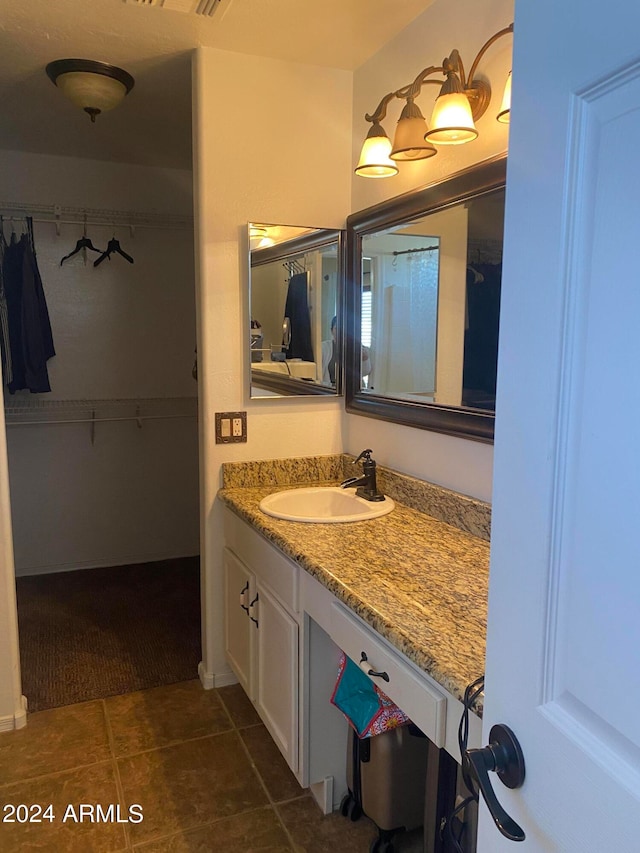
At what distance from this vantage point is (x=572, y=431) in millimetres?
634

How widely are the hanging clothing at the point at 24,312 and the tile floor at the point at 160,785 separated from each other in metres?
1.83

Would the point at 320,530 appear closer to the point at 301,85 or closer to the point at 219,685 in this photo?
the point at 219,685

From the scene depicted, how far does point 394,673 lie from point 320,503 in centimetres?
111

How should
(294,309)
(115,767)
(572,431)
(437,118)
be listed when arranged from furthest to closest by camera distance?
1. (294,309)
2. (115,767)
3. (437,118)
4. (572,431)

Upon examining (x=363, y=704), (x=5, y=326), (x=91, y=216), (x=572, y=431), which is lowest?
(x=363, y=704)

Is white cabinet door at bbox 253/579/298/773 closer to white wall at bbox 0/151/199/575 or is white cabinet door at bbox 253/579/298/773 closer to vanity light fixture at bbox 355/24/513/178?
vanity light fixture at bbox 355/24/513/178

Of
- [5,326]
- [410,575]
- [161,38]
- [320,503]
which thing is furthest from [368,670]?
[5,326]

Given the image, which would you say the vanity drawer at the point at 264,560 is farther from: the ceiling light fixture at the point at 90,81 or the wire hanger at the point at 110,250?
the wire hanger at the point at 110,250

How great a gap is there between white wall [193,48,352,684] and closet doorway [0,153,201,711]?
1.32m

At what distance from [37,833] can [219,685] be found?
2.92 ft

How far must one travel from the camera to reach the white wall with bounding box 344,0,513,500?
5.73 feet

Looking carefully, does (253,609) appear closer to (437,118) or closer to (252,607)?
(252,607)

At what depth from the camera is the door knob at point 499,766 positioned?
28.3 inches

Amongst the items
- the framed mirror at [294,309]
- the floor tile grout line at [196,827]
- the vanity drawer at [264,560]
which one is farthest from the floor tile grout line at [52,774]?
the framed mirror at [294,309]
